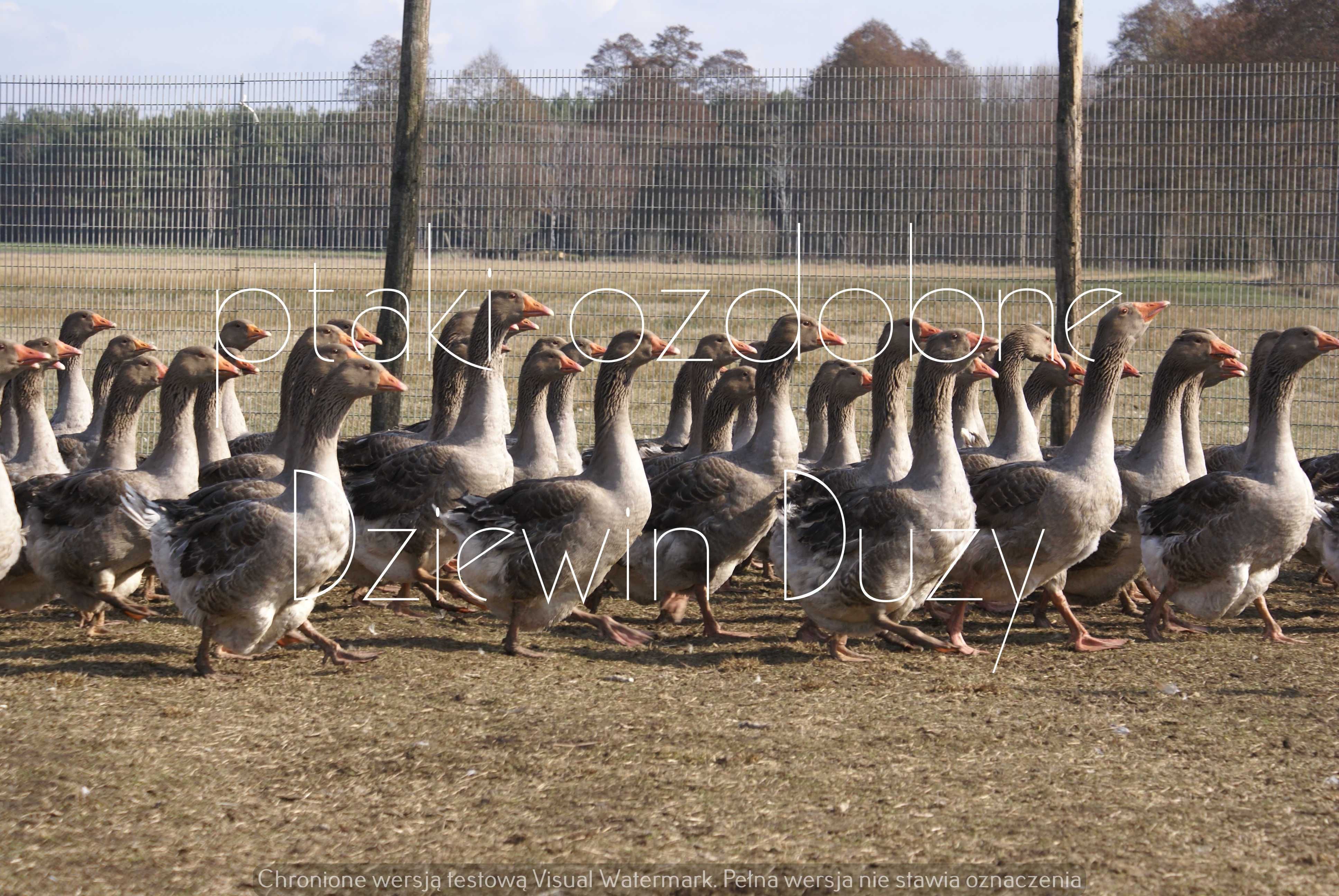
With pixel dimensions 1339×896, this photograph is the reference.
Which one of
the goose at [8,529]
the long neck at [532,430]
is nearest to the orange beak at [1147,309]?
the long neck at [532,430]

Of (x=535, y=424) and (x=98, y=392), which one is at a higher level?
(x=98, y=392)

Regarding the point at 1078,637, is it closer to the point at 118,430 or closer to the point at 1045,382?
the point at 1045,382

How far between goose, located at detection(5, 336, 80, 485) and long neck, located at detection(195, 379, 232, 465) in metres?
0.88

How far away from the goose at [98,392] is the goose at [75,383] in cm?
66

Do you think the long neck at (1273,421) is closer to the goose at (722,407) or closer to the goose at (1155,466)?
the goose at (1155,466)

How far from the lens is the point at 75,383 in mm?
11211

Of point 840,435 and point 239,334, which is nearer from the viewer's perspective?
point 840,435

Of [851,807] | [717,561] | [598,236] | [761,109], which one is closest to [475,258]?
[598,236]

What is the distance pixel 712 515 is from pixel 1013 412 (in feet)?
7.40

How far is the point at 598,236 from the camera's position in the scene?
45.9ft

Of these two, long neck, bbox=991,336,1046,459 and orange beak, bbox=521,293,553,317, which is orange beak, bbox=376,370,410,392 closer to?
orange beak, bbox=521,293,553,317

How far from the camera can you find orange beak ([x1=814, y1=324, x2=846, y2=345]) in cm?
893

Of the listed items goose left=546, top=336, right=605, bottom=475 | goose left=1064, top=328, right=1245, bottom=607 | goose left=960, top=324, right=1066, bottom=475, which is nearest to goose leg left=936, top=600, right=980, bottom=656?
goose left=1064, top=328, right=1245, bottom=607

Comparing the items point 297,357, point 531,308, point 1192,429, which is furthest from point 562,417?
point 1192,429
